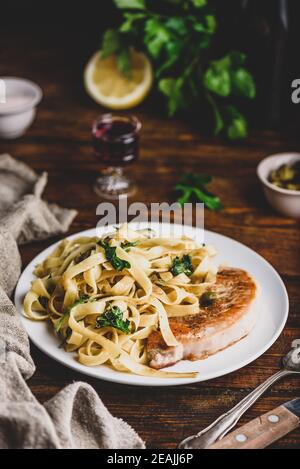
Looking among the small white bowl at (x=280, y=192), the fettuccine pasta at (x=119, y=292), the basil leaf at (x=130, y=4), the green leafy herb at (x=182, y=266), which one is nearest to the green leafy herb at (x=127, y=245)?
the fettuccine pasta at (x=119, y=292)

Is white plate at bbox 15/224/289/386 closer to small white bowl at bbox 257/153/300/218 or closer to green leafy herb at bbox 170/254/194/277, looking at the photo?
green leafy herb at bbox 170/254/194/277

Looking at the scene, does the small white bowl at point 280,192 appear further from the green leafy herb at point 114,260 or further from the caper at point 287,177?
the green leafy herb at point 114,260

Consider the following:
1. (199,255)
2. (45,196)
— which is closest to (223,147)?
(45,196)

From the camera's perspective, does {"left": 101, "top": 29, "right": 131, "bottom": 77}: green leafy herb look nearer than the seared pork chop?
No

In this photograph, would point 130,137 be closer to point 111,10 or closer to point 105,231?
point 105,231

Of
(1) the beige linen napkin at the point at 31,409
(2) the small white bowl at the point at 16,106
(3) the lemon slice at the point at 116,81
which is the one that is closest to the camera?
(1) the beige linen napkin at the point at 31,409

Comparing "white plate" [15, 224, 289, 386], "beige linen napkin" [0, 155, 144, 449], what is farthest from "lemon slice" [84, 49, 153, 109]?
"beige linen napkin" [0, 155, 144, 449]
